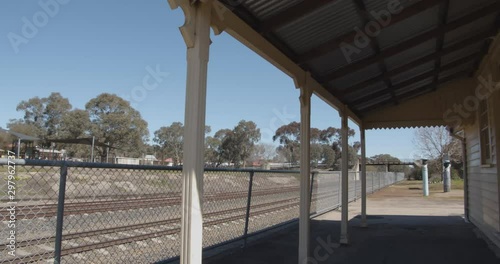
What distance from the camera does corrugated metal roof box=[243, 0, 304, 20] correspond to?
11.3ft

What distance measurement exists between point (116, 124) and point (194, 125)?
49.8 metres

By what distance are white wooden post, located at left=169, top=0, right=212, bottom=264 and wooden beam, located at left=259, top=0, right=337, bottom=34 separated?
106 cm

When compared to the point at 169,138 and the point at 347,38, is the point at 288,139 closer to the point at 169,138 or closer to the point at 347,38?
the point at 169,138

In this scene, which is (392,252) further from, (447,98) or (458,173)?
(458,173)

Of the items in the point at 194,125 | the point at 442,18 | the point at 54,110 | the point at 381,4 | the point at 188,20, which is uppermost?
the point at 54,110

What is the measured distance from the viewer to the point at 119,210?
7.82 metres

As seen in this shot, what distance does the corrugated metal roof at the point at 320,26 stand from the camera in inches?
156

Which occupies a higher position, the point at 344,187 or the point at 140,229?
the point at 344,187

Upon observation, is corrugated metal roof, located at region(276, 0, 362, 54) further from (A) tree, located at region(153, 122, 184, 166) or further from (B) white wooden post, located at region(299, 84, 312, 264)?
(A) tree, located at region(153, 122, 184, 166)

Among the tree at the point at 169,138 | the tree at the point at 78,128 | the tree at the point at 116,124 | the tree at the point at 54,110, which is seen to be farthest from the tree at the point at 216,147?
the tree at the point at 54,110

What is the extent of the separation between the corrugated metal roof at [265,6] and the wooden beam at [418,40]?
7.61 feet

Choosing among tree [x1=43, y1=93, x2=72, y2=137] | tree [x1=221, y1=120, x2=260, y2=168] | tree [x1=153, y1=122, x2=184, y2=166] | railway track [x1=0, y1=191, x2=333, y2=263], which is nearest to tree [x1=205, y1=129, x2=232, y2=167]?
tree [x1=221, y1=120, x2=260, y2=168]

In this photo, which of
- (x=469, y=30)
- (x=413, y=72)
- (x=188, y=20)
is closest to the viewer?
(x=188, y=20)

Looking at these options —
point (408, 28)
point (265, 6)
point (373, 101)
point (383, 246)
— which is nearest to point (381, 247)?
point (383, 246)
